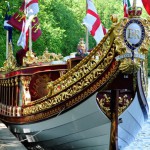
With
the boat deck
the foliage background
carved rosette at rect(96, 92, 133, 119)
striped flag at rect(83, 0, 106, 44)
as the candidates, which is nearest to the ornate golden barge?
carved rosette at rect(96, 92, 133, 119)

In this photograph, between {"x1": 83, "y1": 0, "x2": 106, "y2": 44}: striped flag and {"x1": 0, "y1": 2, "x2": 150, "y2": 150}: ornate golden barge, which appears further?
{"x1": 83, "y1": 0, "x2": 106, "y2": 44}: striped flag

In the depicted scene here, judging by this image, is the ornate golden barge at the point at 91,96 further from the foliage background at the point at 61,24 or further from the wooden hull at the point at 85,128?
the foliage background at the point at 61,24

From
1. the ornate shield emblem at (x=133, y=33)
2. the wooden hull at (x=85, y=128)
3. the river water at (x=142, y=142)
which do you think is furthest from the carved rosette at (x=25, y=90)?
the river water at (x=142, y=142)

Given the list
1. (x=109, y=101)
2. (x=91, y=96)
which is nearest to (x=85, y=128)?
(x=109, y=101)

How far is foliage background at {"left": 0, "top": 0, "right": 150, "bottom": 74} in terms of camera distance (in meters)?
26.7

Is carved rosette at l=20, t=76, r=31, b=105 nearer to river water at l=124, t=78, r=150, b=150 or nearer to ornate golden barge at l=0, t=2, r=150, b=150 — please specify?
ornate golden barge at l=0, t=2, r=150, b=150

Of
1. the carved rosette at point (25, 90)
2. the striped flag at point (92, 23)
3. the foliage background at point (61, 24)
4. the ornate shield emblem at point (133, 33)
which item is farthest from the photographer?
the foliage background at point (61, 24)

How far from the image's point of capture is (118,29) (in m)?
8.20

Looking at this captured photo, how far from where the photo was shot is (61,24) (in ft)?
110

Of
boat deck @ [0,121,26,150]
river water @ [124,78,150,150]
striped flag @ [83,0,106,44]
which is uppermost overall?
striped flag @ [83,0,106,44]

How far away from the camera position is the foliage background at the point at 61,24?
26.7 m

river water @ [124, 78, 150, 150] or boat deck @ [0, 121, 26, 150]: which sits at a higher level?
boat deck @ [0, 121, 26, 150]

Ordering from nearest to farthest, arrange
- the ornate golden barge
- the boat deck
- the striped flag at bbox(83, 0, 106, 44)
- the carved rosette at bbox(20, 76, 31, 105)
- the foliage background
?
the ornate golden barge → the boat deck → the carved rosette at bbox(20, 76, 31, 105) → the striped flag at bbox(83, 0, 106, 44) → the foliage background

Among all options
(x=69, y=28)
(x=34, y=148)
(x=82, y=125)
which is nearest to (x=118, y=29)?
(x=82, y=125)
